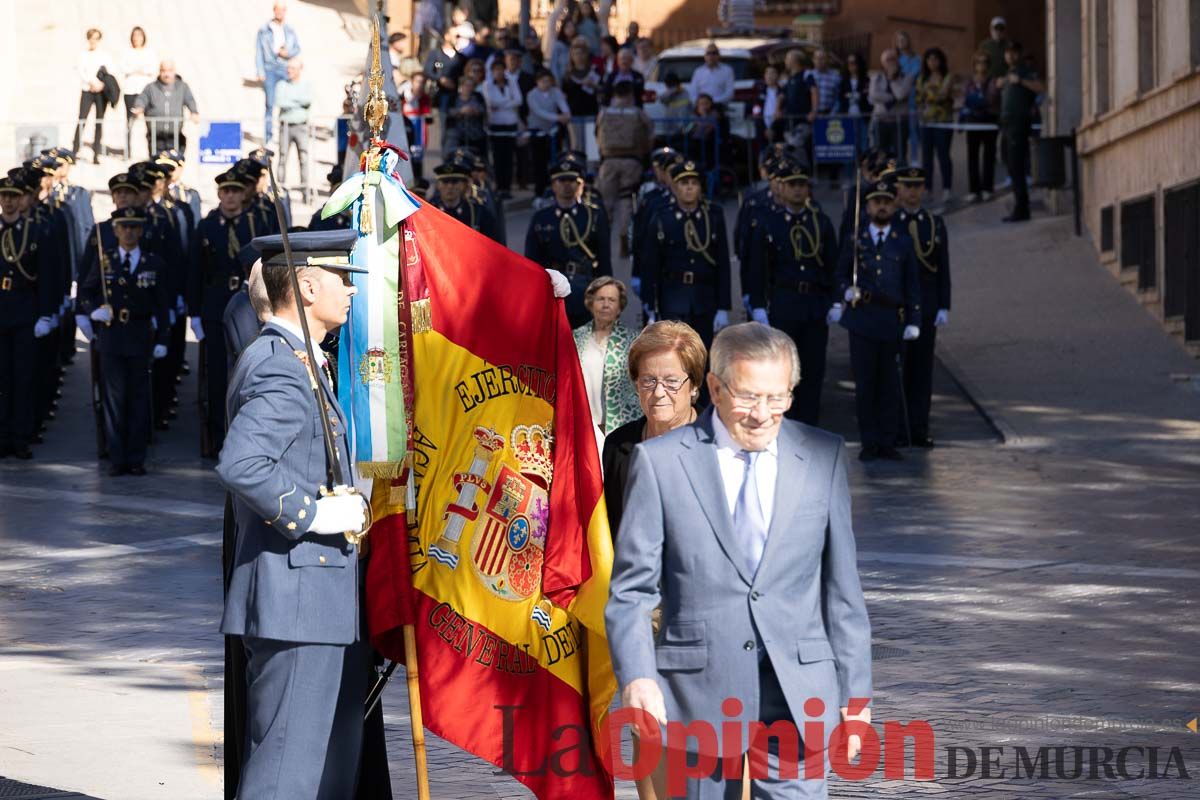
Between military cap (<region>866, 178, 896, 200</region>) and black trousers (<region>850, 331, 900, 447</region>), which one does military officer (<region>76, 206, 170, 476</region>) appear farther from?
military cap (<region>866, 178, 896, 200</region>)

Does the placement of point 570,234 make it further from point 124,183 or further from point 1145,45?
point 1145,45

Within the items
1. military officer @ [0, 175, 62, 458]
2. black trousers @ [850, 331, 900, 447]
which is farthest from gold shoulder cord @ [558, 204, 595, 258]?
military officer @ [0, 175, 62, 458]

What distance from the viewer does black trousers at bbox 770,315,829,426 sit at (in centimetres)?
1648

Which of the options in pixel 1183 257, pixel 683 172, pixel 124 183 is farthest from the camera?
pixel 1183 257

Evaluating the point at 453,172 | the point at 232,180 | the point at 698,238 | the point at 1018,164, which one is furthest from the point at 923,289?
the point at 1018,164

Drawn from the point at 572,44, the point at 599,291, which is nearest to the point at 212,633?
the point at 599,291

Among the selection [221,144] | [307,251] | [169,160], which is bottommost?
[307,251]

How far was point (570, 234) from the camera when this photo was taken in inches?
673

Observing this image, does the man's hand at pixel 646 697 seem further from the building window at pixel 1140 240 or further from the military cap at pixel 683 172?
the building window at pixel 1140 240

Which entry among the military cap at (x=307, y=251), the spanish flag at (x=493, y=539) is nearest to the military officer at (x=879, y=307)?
the spanish flag at (x=493, y=539)

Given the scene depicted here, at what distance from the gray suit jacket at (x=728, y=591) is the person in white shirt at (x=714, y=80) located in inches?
925

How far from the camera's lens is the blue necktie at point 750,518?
524cm

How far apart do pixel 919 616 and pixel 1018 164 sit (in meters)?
16.3

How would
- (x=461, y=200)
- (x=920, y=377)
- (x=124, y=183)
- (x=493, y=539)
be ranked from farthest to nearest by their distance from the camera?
(x=461, y=200) → (x=920, y=377) → (x=124, y=183) → (x=493, y=539)
